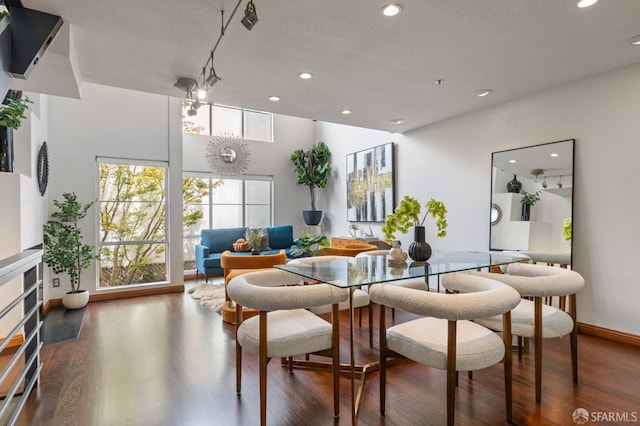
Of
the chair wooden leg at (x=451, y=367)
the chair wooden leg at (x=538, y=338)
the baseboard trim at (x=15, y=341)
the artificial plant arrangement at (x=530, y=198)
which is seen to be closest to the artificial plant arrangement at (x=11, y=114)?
the baseboard trim at (x=15, y=341)

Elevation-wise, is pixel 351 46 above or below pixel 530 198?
above

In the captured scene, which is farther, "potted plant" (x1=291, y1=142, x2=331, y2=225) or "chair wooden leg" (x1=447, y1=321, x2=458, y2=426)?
"potted plant" (x1=291, y1=142, x2=331, y2=225)

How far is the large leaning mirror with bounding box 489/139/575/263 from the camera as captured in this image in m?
3.38

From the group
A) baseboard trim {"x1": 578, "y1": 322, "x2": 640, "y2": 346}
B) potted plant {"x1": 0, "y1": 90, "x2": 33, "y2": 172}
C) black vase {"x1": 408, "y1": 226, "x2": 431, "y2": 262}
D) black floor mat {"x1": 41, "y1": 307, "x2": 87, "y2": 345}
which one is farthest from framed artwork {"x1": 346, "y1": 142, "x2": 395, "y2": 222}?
potted plant {"x1": 0, "y1": 90, "x2": 33, "y2": 172}

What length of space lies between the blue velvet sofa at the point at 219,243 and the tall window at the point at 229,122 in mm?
2025

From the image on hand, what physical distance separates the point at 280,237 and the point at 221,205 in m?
1.40

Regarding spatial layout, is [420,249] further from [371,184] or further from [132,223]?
[132,223]

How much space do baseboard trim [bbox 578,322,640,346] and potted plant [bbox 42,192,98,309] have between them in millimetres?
5705

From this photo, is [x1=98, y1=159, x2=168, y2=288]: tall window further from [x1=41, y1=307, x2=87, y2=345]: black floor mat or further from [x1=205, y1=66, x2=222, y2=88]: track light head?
[x1=205, y1=66, x2=222, y2=88]: track light head

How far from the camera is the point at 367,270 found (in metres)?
2.26

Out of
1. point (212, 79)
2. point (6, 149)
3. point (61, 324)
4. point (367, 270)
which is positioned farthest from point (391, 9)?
point (61, 324)

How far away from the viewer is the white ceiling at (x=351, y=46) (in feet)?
6.73

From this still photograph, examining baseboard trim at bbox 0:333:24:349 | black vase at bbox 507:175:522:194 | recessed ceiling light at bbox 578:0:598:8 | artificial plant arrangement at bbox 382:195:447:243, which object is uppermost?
recessed ceiling light at bbox 578:0:598:8

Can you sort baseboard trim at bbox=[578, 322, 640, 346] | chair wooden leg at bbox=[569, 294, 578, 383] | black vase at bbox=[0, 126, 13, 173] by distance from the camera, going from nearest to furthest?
chair wooden leg at bbox=[569, 294, 578, 383] < black vase at bbox=[0, 126, 13, 173] < baseboard trim at bbox=[578, 322, 640, 346]
